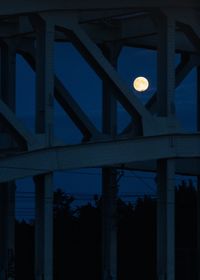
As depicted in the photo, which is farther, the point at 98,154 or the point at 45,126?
the point at 45,126

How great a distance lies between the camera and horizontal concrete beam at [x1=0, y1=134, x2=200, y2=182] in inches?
1075

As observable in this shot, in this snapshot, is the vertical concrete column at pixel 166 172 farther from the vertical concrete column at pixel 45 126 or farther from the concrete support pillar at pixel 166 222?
the vertical concrete column at pixel 45 126

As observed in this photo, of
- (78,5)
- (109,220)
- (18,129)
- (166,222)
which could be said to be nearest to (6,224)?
(109,220)

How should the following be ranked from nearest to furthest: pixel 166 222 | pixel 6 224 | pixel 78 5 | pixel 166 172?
pixel 78 5, pixel 166 222, pixel 166 172, pixel 6 224

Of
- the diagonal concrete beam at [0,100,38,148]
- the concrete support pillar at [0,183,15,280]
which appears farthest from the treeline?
the diagonal concrete beam at [0,100,38,148]

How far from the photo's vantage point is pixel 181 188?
6341 cm

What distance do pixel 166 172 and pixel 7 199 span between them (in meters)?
8.76

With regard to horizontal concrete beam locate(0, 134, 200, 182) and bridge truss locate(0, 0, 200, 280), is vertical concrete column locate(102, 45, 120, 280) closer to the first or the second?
bridge truss locate(0, 0, 200, 280)

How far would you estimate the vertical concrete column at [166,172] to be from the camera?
29.7 metres

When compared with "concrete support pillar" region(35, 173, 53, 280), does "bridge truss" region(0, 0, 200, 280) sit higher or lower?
higher

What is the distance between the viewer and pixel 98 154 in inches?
1113

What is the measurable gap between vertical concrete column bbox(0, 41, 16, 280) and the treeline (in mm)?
9802

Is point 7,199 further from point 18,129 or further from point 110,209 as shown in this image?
point 18,129

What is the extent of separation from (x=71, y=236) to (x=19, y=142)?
28022 mm
